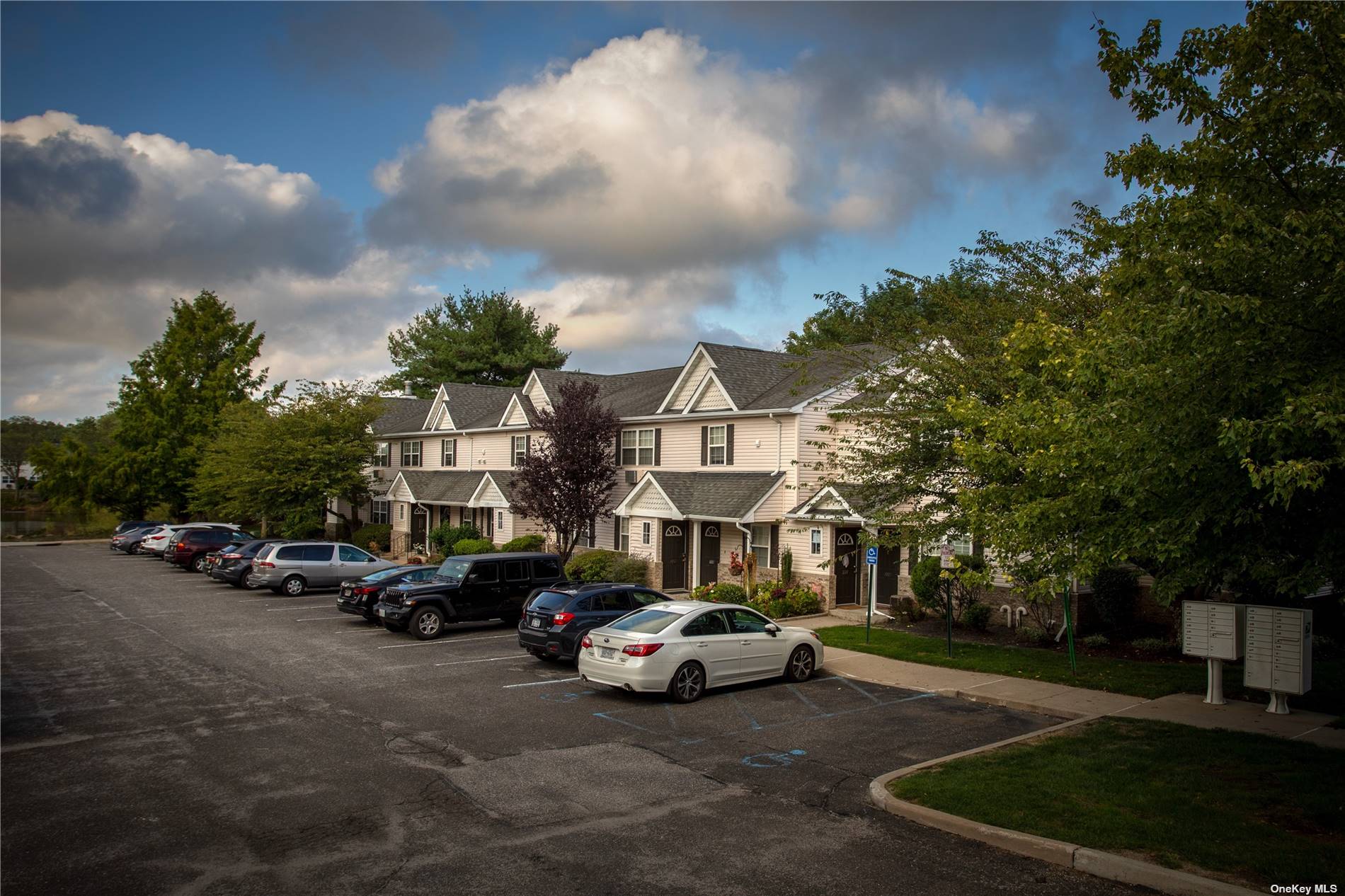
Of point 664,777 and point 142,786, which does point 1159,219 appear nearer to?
point 664,777

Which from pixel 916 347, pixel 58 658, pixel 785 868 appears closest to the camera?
pixel 785 868

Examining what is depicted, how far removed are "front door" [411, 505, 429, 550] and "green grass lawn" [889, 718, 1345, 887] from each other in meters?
36.2

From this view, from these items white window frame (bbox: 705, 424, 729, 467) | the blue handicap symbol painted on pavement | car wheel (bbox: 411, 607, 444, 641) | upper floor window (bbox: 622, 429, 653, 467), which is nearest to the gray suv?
car wheel (bbox: 411, 607, 444, 641)

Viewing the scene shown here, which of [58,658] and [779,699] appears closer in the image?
[779,699]

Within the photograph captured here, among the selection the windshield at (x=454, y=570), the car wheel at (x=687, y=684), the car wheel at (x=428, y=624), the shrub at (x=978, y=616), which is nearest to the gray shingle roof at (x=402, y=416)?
the windshield at (x=454, y=570)

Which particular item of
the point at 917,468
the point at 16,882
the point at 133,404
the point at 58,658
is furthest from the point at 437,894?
the point at 133,404

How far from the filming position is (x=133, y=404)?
5472 centimetres

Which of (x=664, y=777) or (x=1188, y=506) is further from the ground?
(x=1188, y=506)

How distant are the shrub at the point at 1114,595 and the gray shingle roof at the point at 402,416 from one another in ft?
120

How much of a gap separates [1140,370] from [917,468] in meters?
10.2

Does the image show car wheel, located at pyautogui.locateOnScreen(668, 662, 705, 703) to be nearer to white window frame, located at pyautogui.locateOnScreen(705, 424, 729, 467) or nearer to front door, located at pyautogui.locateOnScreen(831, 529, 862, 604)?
front door, located at pyautogui.locateOnScreen(831, 529, 862, 604)

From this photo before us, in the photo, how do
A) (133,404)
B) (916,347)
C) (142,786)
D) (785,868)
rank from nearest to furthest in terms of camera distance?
(785,868), (142,786), (916,347), (133,404)

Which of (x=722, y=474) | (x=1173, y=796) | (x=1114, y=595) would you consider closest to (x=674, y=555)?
(x=722, y=474)

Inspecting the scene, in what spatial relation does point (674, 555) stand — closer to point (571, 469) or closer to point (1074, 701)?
point (571, 469)
